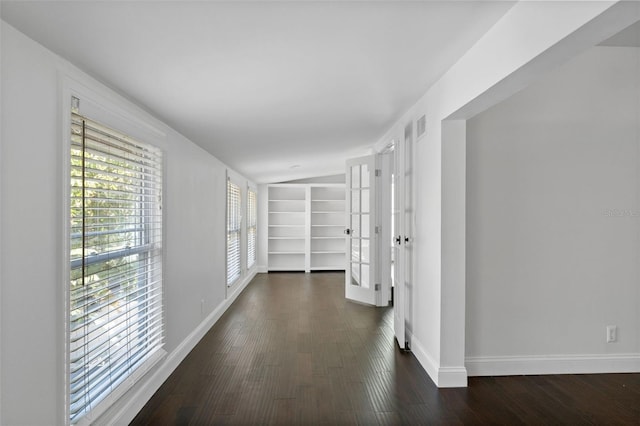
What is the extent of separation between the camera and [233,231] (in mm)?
6230

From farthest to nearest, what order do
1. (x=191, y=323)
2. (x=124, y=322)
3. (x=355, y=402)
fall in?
(x=191, y=323)
(x=355, y=402)
(x=124, y=322)

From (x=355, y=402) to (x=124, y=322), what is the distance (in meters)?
1.64

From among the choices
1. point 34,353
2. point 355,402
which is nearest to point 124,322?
point 34,353

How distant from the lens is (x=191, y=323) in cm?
374

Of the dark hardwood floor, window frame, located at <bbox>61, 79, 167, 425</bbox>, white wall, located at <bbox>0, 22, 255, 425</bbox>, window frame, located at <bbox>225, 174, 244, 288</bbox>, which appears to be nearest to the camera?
white wall, located at <bbox>0, 22, 255, 425</bbox>

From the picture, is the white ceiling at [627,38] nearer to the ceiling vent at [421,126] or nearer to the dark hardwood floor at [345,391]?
the ceiling vent at [421,126]

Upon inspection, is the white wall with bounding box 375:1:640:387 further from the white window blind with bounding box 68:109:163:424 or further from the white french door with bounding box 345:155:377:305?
the white window blind with bounding box 68:109:163:424

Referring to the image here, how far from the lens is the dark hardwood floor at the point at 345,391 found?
249 cm

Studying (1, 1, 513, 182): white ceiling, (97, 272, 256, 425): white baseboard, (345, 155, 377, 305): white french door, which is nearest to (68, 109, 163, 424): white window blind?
(97, 272, 256, 425): white baseboard

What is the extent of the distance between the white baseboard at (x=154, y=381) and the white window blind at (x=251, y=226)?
3.26m

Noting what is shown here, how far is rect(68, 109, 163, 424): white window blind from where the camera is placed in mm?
1917

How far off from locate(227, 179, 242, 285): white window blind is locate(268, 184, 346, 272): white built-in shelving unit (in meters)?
2.43

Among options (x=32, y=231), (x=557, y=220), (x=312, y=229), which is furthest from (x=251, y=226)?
(x=32, y=231)

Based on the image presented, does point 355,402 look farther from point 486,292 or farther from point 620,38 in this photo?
point 620,38
